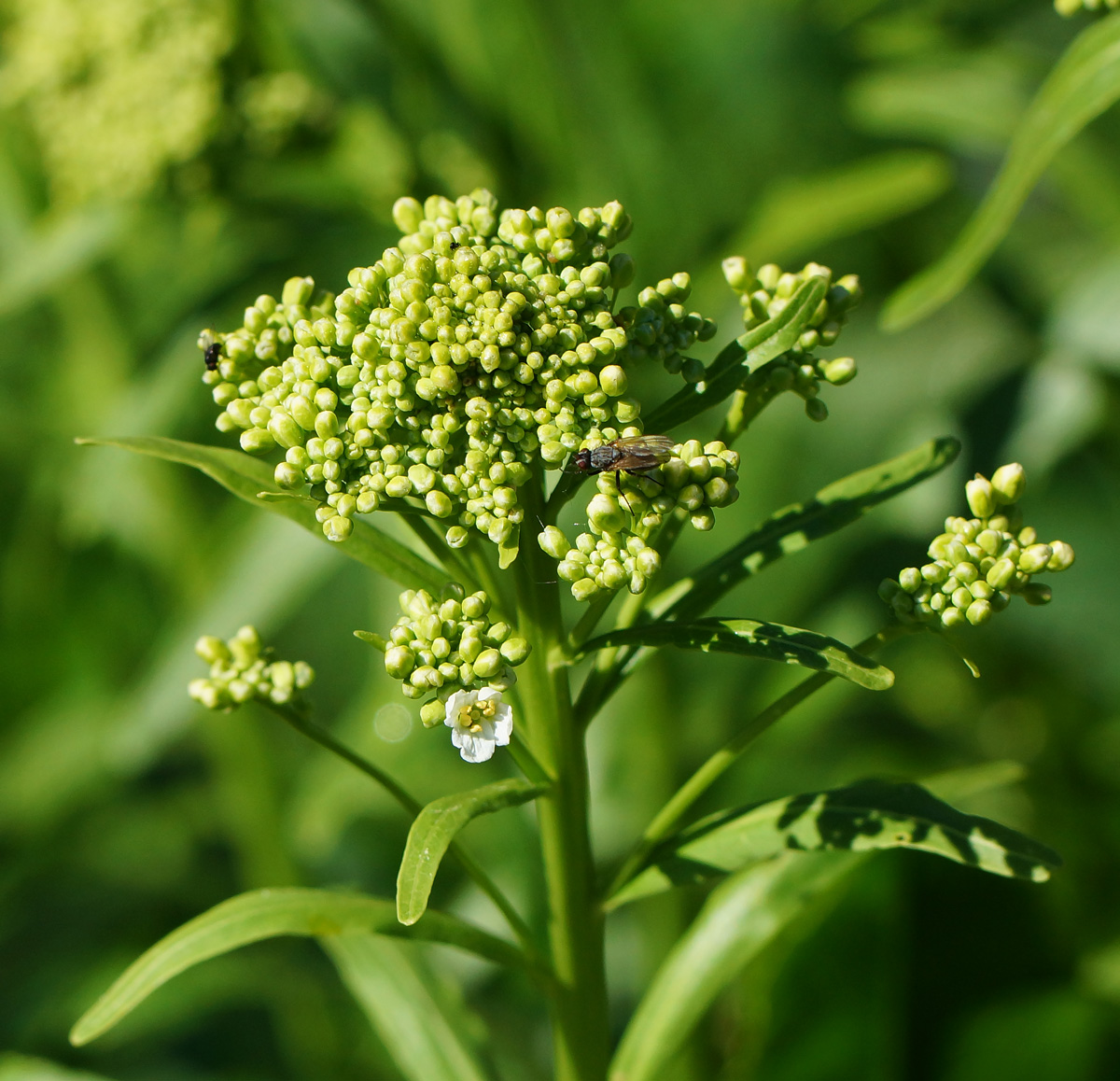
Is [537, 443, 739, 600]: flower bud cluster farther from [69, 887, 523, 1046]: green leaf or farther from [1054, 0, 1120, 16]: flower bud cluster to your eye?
[1054, 0, 1120, 16]: flower bud cluster

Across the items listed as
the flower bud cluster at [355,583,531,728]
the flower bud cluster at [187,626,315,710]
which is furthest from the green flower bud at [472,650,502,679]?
the flower bud cluster at [187,626,315,710]

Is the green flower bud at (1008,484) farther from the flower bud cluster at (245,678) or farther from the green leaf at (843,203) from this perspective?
the green leaf at (843,203)

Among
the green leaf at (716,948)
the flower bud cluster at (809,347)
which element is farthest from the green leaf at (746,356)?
the green leaf at (716,948)

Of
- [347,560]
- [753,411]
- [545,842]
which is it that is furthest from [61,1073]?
[347,560]

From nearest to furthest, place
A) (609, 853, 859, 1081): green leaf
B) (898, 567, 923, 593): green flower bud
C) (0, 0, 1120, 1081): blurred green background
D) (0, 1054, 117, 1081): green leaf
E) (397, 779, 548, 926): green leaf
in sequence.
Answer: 1. (397, 779, 548, 926): green leaf
2. (898, 567, 923, 593): green flower bud
3. (609, 853, 859, 1081): green leaf
4. (0, 1054, 117, 1081): green leaf
5. (0, 0, 1120, 1081): blurred green background

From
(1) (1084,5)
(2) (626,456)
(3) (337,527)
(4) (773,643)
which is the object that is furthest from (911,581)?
(1) (1084,5)

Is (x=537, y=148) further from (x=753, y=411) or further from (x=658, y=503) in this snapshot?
(x=658, y=503)
